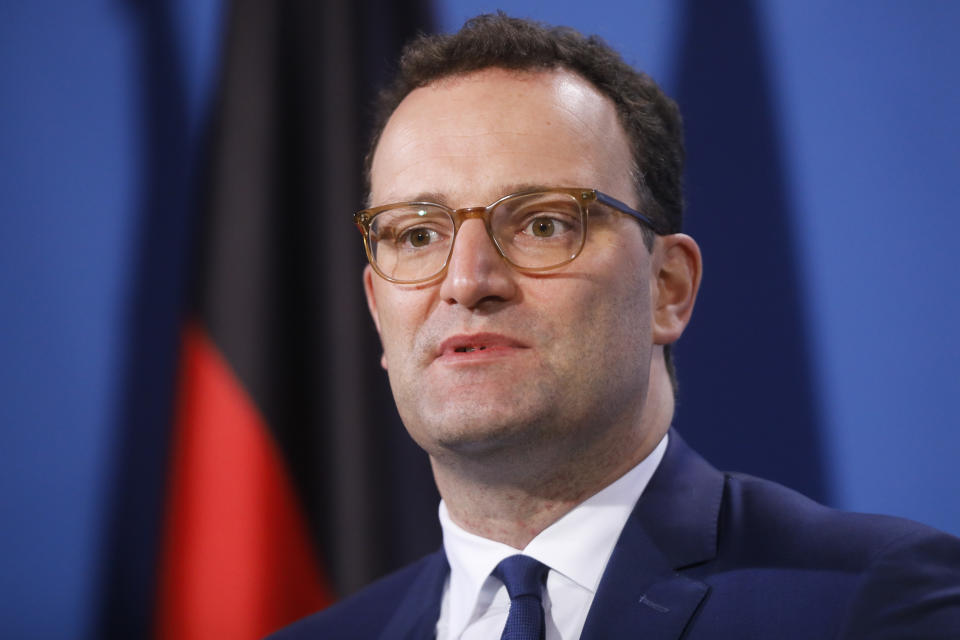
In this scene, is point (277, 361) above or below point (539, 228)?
below

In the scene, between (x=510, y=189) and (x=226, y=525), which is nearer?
(x=510, y=189)

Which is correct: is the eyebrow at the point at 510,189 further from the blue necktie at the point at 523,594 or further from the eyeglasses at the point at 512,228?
the blue necktie at the point at 523,594

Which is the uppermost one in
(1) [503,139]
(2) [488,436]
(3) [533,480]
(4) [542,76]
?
(4) [542,76]

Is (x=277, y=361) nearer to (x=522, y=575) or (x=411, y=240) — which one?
(x=411, y=240)

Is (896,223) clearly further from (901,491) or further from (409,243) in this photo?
(409,243)

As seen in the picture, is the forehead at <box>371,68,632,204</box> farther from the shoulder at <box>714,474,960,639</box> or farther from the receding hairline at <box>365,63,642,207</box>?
the shoulder at <box>714,474,960,639</box>

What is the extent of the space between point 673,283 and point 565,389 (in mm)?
450

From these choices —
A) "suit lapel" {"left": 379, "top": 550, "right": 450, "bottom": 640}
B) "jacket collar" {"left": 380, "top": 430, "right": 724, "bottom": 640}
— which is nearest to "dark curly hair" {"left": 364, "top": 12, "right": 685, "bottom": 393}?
"jacket collar" {"left": 380, "top": 430, "right": 724, "bottom": 640}

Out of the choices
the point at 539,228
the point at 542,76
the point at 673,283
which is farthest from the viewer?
the point at 673,283

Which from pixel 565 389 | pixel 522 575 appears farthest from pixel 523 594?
pixel 565 389

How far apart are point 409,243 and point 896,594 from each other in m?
1.02

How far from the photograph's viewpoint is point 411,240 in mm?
1646

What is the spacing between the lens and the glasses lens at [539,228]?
152 cm

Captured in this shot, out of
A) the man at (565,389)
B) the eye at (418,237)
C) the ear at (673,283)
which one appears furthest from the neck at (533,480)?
the eye at (418,237)
